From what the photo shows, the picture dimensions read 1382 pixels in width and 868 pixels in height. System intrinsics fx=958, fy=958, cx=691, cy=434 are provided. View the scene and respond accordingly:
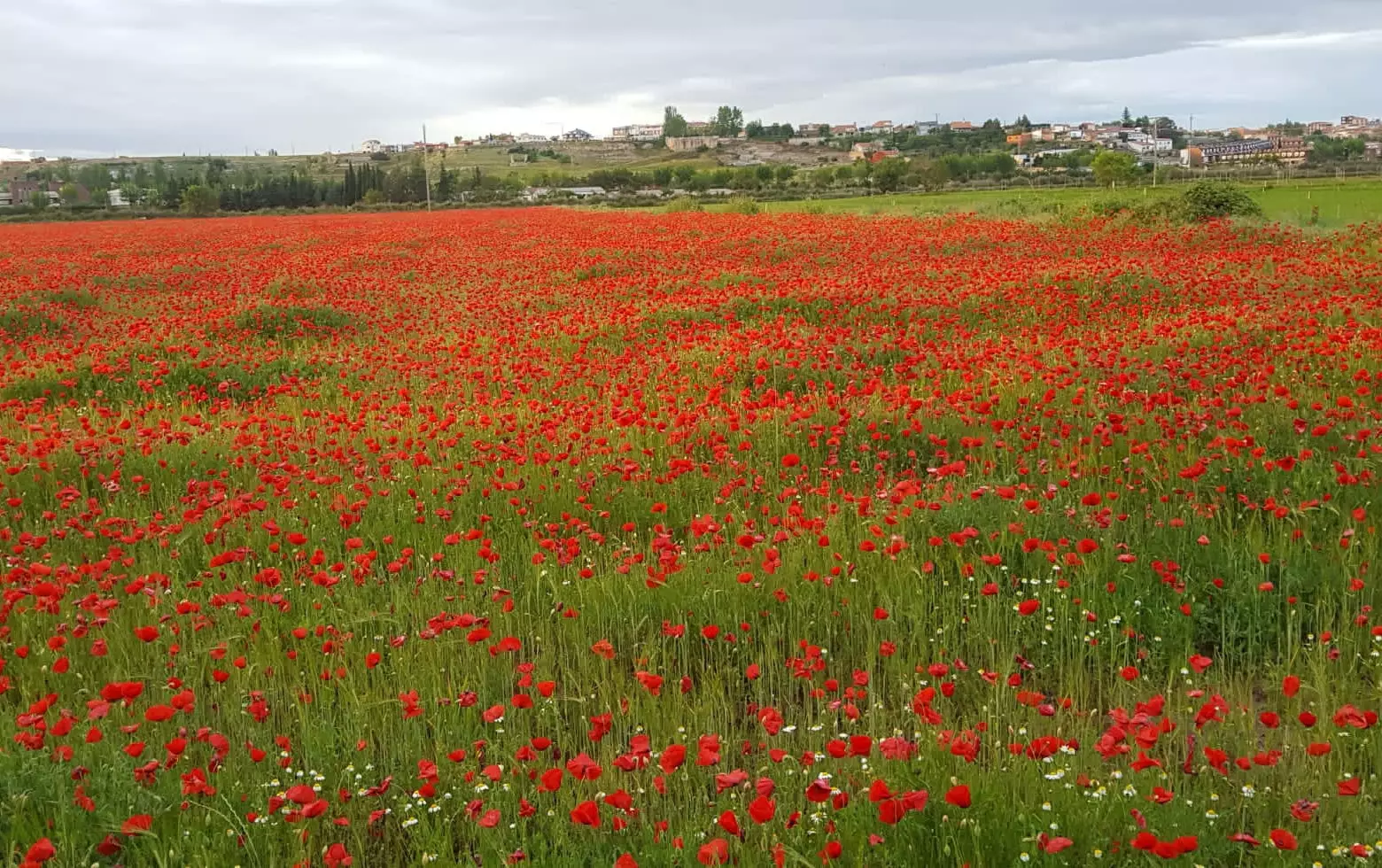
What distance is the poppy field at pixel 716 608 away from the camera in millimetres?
2736

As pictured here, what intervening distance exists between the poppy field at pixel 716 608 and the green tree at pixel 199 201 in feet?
246

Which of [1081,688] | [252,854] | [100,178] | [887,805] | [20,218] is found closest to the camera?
[887,805]

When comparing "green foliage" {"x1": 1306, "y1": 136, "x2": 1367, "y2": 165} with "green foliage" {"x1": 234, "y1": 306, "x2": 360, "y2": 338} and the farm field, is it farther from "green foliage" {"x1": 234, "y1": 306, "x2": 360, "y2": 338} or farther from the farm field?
"green foliage" {"x1": 234, "y1": 306, "x2": 360, "y2": 338}

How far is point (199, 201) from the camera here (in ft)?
251

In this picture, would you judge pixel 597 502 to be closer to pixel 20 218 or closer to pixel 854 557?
pixel 854 557

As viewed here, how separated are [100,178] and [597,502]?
5516 inches

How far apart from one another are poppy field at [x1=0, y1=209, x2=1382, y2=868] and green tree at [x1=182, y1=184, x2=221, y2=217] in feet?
246

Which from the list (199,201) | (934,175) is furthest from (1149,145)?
(199,201)

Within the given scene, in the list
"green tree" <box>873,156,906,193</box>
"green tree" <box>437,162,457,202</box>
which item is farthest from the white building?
"green tree" <box>437,162,457,202</box>

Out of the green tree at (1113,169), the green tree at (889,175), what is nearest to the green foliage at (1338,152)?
the green tree at (1113,169)

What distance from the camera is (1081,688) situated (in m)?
3.60

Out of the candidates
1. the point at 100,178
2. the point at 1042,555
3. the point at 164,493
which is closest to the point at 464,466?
the point at 164,493

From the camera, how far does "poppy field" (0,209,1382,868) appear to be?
2.74 m

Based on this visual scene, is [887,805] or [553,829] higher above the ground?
[887,805]
